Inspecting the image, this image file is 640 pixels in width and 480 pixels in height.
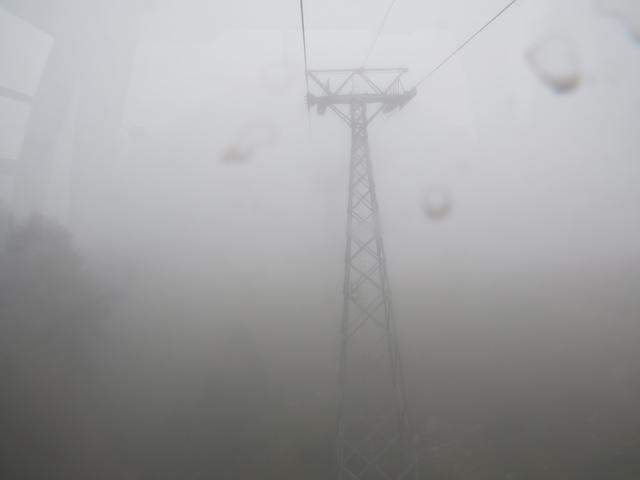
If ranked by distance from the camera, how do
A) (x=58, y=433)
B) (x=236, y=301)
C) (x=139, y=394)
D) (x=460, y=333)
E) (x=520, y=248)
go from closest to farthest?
(x=58, y=433), (x=139, y=394), (x=460, y=333), (x=236, y=301), (x=520, y=248)

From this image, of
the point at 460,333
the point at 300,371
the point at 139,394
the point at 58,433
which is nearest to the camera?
the point at 58,433

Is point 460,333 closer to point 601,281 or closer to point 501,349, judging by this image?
point 501,349

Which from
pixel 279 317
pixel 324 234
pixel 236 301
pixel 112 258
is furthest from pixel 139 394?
pixel 324 234

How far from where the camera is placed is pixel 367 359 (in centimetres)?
1193

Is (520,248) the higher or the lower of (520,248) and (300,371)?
the higher

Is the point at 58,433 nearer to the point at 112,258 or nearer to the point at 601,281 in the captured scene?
the point at 112,258

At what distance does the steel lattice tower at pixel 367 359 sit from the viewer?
627 centimetres

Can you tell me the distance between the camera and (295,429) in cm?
963

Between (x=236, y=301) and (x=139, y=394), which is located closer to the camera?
(x=139, y=394)

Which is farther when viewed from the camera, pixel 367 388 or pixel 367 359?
pixel 367 359

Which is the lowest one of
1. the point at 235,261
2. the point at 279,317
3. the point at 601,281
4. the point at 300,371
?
the point at 300,371

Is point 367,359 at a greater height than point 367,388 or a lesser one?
greater

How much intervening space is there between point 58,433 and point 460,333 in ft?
53.3

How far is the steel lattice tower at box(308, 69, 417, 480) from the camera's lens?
6.27m
